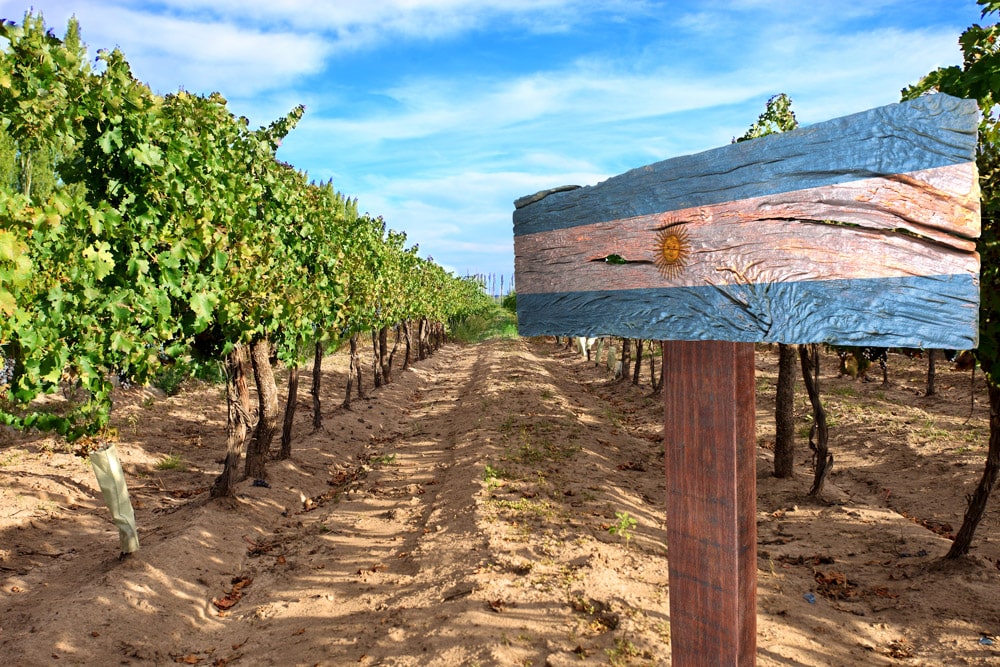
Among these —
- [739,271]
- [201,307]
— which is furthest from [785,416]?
[739,271]

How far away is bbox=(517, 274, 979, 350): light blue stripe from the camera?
1.47m

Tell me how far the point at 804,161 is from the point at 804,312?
381 mm

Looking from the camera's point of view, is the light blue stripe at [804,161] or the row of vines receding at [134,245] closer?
the light blue stripe at [804,161]

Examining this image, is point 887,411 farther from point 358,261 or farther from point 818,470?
point 358,261

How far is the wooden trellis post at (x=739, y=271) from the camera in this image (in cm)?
147

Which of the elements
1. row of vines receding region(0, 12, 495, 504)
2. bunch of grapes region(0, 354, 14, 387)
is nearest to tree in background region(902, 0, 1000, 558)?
row of vines receding region(0, 12, 495, 504)

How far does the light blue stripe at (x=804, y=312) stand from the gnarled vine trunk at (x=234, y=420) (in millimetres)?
7677

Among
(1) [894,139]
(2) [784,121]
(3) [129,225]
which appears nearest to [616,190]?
(1) [894,139]

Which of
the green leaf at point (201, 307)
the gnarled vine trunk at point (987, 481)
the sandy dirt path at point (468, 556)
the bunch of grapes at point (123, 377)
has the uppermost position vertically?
the green leaf at point (201, 307)

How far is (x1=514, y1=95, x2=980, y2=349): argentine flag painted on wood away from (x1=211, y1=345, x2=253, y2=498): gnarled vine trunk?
7.66 m

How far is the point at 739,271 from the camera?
1731mm

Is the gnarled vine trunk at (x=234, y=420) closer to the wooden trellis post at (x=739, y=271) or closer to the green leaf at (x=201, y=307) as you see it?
the green leaf at (x=201, y=307)

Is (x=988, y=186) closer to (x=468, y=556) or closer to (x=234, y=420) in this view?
(x=468, y=556)

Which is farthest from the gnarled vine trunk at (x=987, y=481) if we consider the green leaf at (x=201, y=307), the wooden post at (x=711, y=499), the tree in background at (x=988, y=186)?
the green leaf at (x=201, y=307)
